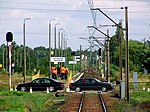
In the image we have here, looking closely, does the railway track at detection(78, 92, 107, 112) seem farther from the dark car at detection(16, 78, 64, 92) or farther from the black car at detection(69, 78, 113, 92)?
the black car at detection(69, 78, 113, 92)

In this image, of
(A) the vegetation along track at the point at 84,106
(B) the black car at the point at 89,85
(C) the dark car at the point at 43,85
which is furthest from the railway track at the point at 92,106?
(B) the black car at the point at 89,85

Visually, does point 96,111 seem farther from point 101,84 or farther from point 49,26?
point 49,26

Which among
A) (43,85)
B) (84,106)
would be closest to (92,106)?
(84,106)

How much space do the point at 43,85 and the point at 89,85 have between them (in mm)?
4778

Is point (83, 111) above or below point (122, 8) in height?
below

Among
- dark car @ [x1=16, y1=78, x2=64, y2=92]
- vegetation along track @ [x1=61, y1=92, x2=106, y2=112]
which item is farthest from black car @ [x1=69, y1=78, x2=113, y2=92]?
vegetation along track @ [x1=61, y1=92, x2=106, y2=112]

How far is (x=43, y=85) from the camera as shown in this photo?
52.8 meters

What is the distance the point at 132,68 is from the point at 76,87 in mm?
67739

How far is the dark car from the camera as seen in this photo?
5225 centimetres

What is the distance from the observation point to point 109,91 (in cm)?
5462

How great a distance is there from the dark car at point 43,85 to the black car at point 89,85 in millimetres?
1807

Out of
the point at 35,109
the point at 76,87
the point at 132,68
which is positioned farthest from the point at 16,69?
the point at 35,109

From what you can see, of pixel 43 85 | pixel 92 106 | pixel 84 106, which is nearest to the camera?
pixel 84 106

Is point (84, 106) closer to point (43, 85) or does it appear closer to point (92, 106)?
point (92, 106)
